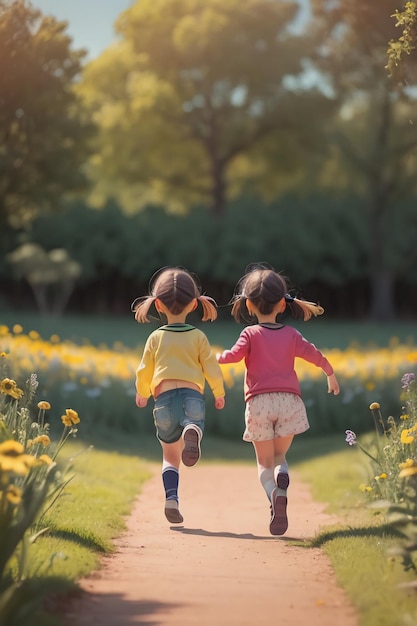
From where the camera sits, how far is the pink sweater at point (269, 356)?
225 inches

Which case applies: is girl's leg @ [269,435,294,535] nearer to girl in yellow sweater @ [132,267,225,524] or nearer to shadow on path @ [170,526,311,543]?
shadow on path @ [170,526,311,543]

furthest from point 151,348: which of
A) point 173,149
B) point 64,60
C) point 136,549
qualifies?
point 173,149

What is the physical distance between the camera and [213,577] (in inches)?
173

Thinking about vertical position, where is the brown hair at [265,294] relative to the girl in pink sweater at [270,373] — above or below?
above

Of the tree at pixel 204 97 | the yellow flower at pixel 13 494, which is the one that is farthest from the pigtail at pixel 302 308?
the tree at pixel 204 97

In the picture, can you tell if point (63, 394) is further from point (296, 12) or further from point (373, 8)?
point (296, 12)

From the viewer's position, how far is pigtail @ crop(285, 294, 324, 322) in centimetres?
589

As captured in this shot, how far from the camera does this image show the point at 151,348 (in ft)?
19.2

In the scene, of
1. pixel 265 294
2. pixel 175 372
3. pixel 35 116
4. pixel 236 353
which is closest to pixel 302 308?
pixel 265 294

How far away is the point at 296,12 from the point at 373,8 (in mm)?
27507

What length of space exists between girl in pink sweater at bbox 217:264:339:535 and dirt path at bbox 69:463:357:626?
1.84ft

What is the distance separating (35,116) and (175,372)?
7.85 metres

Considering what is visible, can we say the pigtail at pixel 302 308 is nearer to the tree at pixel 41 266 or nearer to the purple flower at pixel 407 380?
the purple flower at pixel 407 380

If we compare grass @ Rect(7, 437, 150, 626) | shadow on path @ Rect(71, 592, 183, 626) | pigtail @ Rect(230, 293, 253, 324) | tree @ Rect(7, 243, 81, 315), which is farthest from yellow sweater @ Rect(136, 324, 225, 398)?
tree @ Rect(7, 243, 81, 315)
